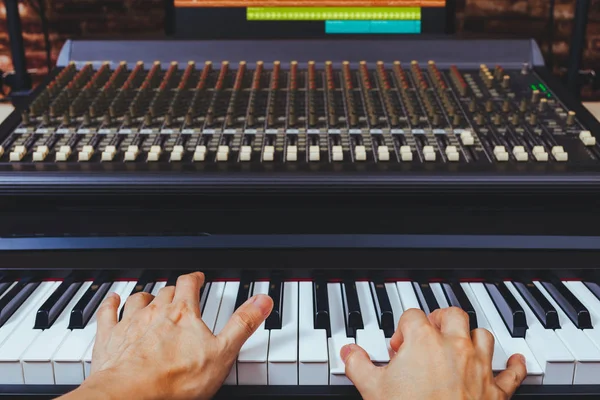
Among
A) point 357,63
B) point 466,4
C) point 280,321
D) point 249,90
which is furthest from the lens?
point 466,4

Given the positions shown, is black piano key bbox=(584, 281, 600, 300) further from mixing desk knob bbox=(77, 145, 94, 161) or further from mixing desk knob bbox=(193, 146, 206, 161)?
mixing desk knob bbox=(77, 145, 94, 161)

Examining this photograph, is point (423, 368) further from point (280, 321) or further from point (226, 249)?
point (226, 249)

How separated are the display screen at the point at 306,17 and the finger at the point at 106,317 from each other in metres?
0.96

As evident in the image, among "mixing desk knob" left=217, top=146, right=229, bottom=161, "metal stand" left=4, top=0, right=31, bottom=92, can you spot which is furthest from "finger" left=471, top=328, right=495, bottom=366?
"metal stand" left=4, top=0, right=31, bottom=92

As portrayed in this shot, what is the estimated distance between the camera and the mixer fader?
4.03 feet

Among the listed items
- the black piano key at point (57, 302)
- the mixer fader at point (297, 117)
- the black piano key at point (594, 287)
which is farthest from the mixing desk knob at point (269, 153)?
the black piano key at point (594, 287)

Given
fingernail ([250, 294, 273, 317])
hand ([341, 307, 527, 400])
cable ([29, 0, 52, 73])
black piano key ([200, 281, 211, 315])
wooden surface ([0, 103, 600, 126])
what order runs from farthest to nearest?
cable ([29, 0, 52, 73]) → wooden surface ([0, 103, 600, 126]) → black piano key ([200, 281, 211, 315]) → fingernail ([250, 294, 273, 317]) → hand ([341, 307, 527, 400])

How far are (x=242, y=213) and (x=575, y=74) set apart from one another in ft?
3.78

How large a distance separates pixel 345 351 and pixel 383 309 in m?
0.13

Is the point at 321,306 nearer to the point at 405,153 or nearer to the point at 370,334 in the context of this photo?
the point at 370,334

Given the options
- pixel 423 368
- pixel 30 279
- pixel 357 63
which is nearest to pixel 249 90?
pixel 357 63

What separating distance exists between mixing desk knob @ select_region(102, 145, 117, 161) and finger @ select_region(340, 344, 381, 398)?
1.91 feet

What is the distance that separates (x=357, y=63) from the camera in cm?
175

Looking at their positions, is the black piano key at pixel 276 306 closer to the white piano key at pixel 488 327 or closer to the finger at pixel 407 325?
the finger at pixel 407 325
